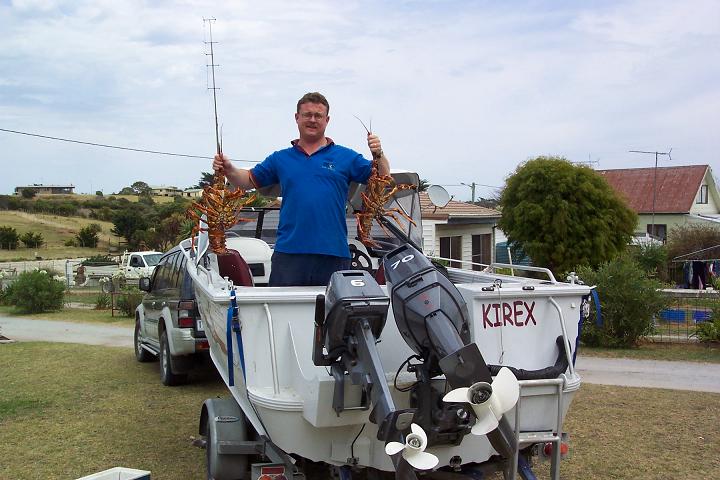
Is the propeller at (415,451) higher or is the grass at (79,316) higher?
the propeller at (415,451)

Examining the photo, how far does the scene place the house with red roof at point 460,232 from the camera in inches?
828

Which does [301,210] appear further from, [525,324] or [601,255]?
Result: [601,255]

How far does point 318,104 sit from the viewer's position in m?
4.90

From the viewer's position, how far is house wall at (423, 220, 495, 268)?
21.1 meters

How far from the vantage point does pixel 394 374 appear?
4.11 metres

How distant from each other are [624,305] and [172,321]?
23.0ft

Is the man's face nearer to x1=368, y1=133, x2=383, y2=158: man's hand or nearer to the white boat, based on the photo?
x1=368, y1=133, x2=383, y2=158: man's hand

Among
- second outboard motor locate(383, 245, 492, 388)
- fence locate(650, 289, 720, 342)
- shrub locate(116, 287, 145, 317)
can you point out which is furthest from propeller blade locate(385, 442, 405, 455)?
shrub locate(116, 287, 145, 317)

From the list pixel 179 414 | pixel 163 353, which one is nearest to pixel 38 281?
pixel 163 353

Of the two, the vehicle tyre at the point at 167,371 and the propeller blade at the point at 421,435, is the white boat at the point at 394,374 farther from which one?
the vehicle tyre at the point at 167,371

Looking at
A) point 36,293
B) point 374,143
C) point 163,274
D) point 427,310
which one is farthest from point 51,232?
point 427,310

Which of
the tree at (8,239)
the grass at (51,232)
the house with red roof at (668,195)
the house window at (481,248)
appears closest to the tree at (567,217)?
the house window at (481,248)

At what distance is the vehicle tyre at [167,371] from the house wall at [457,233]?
39.7 ft

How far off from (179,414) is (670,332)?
352 inches
